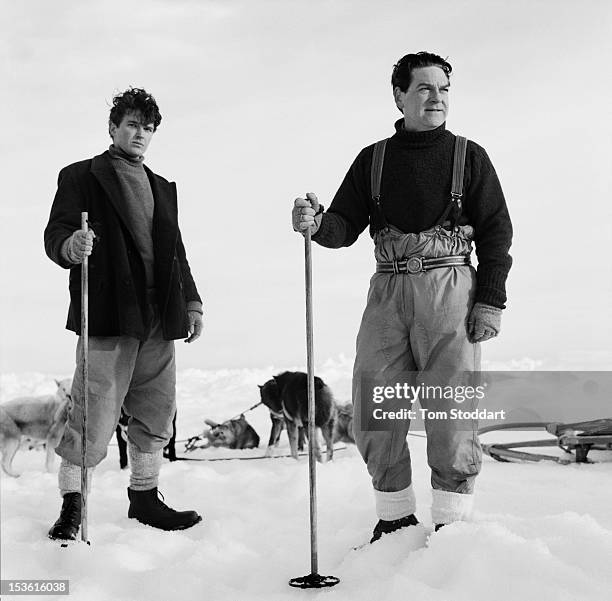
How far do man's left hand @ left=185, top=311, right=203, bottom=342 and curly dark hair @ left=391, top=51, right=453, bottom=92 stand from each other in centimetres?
139

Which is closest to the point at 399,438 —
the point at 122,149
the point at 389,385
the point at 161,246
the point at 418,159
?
the point at 389,385

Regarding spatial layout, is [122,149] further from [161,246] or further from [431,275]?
[431,275]

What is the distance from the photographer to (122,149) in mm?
3354

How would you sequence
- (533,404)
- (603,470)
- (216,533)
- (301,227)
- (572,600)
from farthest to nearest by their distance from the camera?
1. (533,404)
2. (603,470)
3. (216,533)
4. (301,227)
5. (572,600)

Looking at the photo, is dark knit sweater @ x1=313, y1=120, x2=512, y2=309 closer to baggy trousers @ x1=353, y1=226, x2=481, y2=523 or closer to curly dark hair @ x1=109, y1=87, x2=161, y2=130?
baggy trousers @ x1=353, y1=226, x2=481, y2=523

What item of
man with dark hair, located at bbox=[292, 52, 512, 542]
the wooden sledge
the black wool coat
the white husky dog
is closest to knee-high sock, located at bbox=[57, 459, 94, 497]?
the black wool coat

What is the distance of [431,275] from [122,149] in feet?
5.14

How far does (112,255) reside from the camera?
315cm

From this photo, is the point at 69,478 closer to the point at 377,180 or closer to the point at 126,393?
the point at 126,393

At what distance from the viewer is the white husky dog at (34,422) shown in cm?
477

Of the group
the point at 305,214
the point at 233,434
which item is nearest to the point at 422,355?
the point at 305,214

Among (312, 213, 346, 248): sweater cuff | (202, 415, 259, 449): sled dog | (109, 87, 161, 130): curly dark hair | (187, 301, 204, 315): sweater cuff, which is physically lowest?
(202, 415, 259, 449): sled dog

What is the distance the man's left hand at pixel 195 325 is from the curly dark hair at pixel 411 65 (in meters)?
1.39

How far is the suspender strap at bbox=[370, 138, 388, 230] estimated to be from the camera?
2887 mm
